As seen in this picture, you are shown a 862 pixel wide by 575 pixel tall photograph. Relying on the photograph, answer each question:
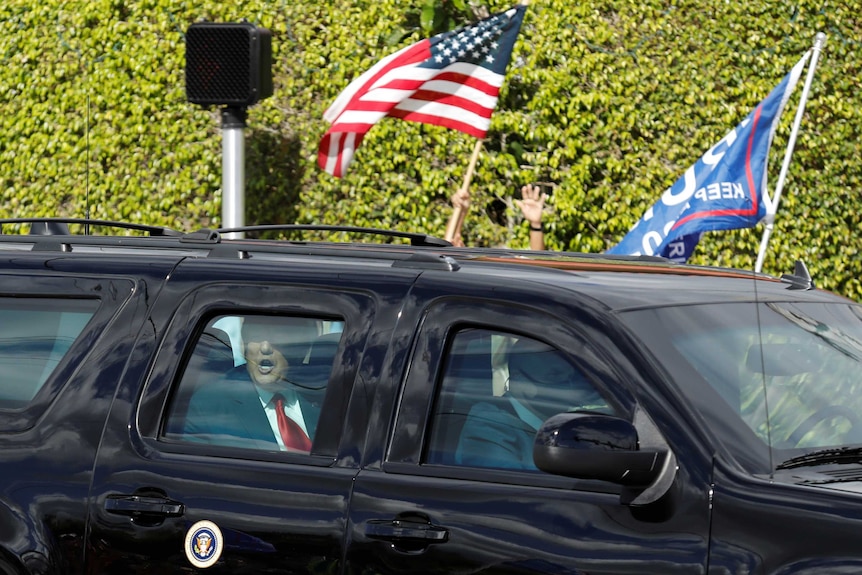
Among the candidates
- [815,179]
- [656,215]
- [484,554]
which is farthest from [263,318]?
[815,179]

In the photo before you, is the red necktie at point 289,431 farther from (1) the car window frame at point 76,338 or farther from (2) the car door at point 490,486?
(1) the car window frame at point 76,338

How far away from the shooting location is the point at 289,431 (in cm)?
371

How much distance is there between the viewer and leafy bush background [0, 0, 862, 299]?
33.8 ft

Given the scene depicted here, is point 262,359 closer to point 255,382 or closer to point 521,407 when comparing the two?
point 255,382

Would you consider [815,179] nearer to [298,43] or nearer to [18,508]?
[298,43]

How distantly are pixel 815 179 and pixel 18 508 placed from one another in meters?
7.67

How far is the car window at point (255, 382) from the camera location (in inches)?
145

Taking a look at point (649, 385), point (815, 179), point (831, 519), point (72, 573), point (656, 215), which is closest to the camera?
point (831, 519)

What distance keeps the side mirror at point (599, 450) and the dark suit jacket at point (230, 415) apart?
90cm

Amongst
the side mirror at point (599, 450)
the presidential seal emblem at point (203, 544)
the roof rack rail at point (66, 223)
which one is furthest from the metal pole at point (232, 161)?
the side mirror at point (599, 450)

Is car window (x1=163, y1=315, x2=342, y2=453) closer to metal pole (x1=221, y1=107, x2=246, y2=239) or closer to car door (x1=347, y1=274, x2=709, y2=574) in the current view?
car door (x1=347, y1=274, x2=709, y2=574)

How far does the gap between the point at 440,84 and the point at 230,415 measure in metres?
5.32

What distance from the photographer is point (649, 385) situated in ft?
10.5

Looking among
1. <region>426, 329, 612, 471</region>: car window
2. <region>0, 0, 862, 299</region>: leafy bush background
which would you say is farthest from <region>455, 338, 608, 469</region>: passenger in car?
<region>0, 0, 862, 299</region>: leafy bush background
